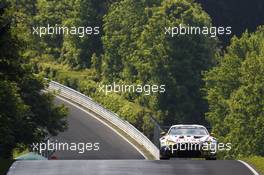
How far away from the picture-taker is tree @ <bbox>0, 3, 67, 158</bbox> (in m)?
49.8

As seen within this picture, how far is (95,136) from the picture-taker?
254 feet

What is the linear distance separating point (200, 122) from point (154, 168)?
226 ft

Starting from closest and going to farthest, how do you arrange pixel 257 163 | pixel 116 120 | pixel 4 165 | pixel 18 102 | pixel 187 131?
pixel 4 165 < pixel 257 163 < pixel 187 131 < pixel 18 102 < pixel 116 120

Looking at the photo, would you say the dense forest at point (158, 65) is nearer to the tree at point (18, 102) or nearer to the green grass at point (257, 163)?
the tree at point (18, 102)

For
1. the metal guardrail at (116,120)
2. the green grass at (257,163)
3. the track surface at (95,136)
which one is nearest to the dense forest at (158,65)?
the track surface at (95,136)

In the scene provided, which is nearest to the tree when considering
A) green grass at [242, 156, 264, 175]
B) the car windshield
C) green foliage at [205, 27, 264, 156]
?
the car windshield

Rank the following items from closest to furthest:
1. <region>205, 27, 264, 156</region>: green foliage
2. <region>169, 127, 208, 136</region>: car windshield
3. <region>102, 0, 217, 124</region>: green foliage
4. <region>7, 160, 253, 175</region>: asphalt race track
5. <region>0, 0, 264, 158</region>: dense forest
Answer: <region>7, 160, 253, 175</region>: asphalt race track → <region>169, 127, 208, 136</region>: car windshield → <region>0, 0, 264, 158</region>: dense forest → <region>205, 27, 264, 156</region>: green foliage → <region>102, 0, 217, 124</region>: green foliage

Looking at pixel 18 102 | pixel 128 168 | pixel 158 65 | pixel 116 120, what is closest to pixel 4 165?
pixel 128 168

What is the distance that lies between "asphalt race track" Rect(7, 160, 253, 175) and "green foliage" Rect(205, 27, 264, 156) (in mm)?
53746

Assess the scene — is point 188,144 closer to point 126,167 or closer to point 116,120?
point 126,167

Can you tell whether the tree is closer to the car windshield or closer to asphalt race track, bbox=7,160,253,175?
the car windshield

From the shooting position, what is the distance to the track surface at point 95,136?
7688 centimetres

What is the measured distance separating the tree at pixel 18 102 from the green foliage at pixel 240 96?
29.1 metres

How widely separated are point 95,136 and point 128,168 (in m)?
44.5
